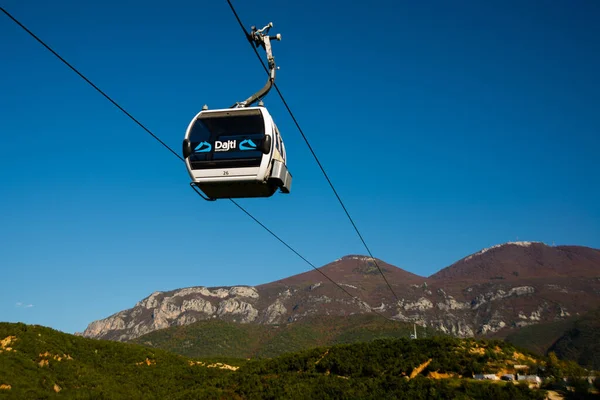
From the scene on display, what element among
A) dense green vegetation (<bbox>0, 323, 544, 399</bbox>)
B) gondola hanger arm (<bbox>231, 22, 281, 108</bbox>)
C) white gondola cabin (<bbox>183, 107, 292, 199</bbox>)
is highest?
gondola hanger arm (<bbox>231, 22, 281, 108</bbox>)

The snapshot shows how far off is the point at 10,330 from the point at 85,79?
247 ft

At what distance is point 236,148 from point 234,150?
10cm

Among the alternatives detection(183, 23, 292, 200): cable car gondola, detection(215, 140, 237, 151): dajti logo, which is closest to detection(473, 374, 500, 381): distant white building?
detection(183, 23, 292, 200): cable car gondola

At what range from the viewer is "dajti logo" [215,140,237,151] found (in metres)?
16.4

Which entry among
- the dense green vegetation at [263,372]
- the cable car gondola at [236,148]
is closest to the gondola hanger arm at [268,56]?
the cable car gondola at [236,148]

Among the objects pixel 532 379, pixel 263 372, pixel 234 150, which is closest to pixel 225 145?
pixel 234 150

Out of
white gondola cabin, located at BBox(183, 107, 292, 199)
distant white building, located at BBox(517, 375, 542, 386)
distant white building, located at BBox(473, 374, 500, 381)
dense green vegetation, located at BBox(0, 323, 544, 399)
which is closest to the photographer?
white gondola cabin, located at BBox(183, 107, 292, 199)

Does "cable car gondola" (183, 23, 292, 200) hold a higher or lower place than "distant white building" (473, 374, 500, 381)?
higher

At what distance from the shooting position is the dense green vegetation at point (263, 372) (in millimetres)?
42172

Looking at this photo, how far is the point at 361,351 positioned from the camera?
6366cm

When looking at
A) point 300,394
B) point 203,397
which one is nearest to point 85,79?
point 300,394

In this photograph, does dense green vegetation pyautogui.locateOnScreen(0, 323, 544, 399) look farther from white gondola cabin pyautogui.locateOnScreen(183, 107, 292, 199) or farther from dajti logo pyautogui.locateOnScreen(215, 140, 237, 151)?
dajti logo pyautogui.locateOnScreen(215, 140, 237, 151)

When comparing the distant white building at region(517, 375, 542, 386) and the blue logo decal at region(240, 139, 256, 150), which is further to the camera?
the distant white building at region(517, 375, 542, 386)

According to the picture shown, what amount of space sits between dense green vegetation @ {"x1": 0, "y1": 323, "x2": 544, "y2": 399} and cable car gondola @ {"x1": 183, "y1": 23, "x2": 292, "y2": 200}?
2649 centimetres
